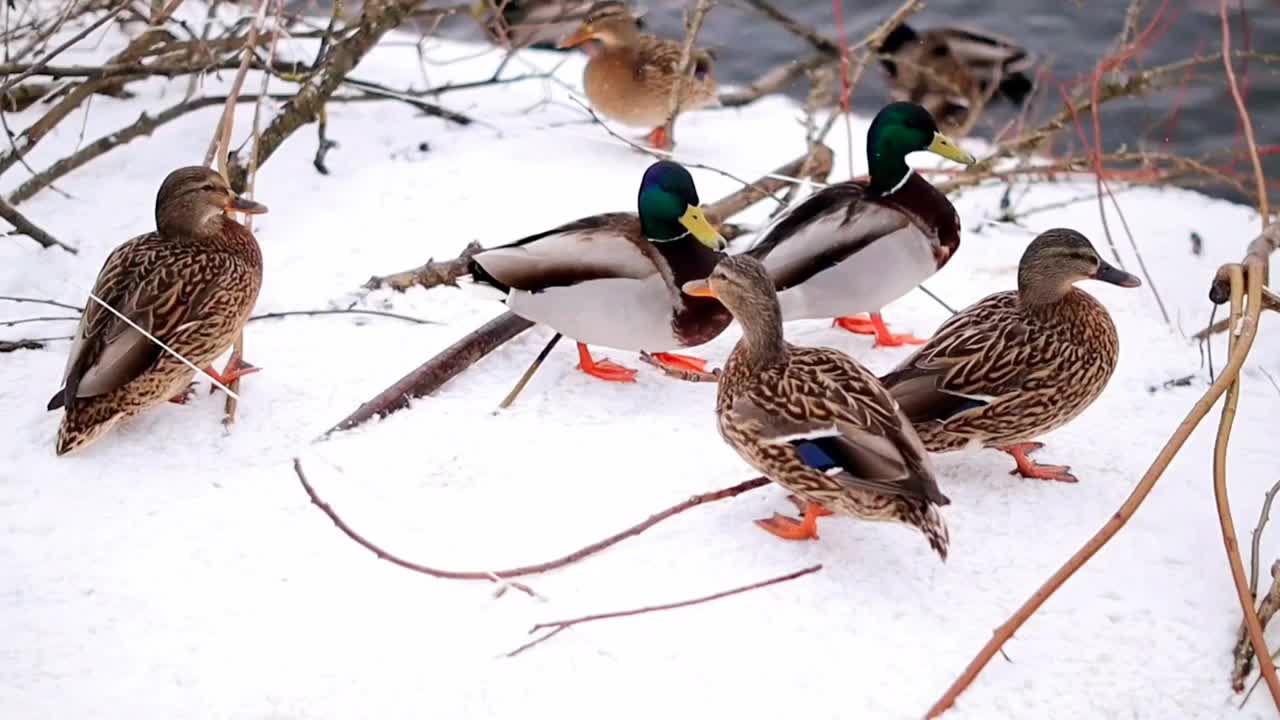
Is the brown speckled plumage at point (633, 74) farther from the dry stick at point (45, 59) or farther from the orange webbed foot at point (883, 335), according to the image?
the dry stick at point (45, 59)

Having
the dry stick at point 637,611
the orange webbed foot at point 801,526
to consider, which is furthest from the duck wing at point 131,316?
the orange webbed foot at point 801,526

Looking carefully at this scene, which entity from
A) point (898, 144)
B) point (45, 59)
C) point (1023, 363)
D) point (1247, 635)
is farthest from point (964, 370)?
point (45, 59)

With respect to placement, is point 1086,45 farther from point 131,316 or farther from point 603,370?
point 131,316

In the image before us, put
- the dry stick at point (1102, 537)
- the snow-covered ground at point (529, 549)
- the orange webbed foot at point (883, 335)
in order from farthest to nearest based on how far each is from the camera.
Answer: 1. the orange webbed foot at point (883, 335)
2. the snow-covered ground at point (529, 549)
3. the dry stick at point (1102, 537)

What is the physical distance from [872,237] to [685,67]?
1.68 metres

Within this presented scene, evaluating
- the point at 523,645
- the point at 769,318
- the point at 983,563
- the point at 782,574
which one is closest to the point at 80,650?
the point at 523,645

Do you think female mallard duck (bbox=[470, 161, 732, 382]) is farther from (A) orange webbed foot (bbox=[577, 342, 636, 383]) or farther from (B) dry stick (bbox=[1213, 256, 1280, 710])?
(B) dry stick (bbox=[1213, 256, 1280, 710])

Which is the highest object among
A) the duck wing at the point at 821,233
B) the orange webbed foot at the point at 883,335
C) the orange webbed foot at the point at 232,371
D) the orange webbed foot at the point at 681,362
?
the duck wing at the point at 821,233

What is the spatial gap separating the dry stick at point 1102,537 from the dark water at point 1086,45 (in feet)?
15.7

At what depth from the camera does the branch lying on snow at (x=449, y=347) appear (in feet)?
11.2

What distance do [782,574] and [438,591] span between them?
2.56 ft

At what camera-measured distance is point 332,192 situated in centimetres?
482

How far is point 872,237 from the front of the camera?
12.4 ft

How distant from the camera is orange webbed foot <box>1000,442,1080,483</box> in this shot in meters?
3.19
